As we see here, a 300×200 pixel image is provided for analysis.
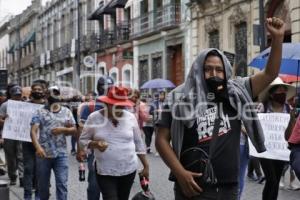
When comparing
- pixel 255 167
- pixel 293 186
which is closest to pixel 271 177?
pixel 293 186

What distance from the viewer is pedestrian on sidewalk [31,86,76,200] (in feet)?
25.2

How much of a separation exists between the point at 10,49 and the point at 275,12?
53.5 m

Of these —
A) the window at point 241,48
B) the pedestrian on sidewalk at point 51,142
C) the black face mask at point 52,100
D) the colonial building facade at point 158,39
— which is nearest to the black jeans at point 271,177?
the pedestrian on sidewalk at point 51,142

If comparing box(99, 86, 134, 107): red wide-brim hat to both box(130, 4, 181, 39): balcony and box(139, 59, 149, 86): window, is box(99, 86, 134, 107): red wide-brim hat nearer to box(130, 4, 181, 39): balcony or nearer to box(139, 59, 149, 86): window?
box(130, 4, 181, 39): balcony

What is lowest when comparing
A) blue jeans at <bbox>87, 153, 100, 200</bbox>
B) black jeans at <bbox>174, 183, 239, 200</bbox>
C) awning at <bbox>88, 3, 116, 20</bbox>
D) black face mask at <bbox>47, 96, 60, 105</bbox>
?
blue jeans at <bbox>87, 153, 100, 200</bbox>

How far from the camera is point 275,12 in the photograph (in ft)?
69.3

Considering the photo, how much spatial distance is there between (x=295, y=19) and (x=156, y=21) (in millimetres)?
11894

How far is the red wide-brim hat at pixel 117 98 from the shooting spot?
6.51 meters

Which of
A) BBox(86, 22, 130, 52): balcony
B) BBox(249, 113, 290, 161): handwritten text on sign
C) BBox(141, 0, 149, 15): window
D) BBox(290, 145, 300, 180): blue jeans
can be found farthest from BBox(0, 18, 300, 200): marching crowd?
BBox(86, 22, 130, 52): balcony

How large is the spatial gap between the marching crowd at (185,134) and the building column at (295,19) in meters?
10.5

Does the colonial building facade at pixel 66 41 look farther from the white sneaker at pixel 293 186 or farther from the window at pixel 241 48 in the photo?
the white sneaker at pixel 293 186

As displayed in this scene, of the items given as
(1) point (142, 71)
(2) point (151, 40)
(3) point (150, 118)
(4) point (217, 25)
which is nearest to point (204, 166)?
(3) point (150, 118)

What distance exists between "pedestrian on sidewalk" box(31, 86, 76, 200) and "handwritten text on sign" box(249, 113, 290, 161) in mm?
2372

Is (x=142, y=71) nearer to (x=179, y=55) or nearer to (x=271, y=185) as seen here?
(x=179, y=55)
